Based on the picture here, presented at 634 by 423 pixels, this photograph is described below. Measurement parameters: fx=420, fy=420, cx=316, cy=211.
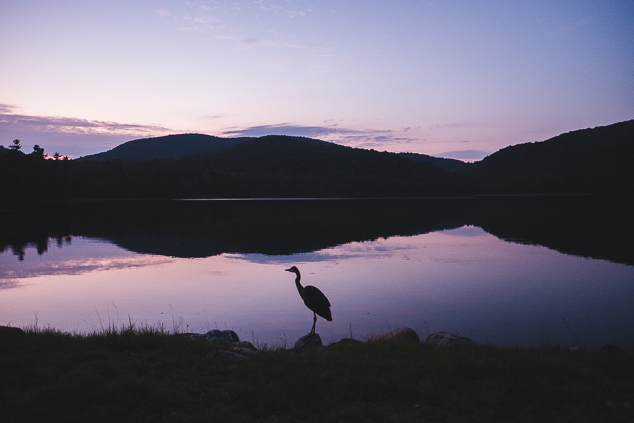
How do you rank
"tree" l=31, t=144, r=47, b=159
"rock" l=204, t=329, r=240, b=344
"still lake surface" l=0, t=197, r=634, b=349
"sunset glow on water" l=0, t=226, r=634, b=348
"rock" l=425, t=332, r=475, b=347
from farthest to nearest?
1. "tree" l=31, t=144, r=47, b=159
2. "still lake surface" l=0, t=197, r=634, b=349
3. "sunset glow on water" l=0, t=226, r=634, b=348
4. "rock" l=204, t=329, r=240, b=344
5. "rock" l=425, t=332, r=475, b=347

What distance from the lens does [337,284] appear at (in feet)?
55.9

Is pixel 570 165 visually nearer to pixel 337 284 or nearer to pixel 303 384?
pixel 337 284

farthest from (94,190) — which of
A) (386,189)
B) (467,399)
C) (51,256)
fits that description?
(467,399)

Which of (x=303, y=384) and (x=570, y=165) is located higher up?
(x=570, y=165)

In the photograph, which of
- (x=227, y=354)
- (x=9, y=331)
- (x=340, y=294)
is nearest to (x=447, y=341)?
(x=227, y=354)

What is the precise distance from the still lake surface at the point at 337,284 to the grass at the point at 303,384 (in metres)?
3.37

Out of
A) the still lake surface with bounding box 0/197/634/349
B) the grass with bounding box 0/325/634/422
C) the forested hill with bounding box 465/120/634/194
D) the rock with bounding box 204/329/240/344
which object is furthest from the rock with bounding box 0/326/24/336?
the forested hill with bounding box 465/120/634/194

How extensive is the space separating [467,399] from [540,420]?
925 millimetres

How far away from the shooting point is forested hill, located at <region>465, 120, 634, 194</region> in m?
123

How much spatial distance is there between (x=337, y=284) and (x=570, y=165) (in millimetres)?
151008

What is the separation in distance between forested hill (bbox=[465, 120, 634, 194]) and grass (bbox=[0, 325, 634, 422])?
13735 centimetres

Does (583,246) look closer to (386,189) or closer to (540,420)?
(540,420)

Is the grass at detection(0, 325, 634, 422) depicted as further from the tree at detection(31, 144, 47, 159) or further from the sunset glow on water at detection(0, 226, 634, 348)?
the tree at detection(31, 144, 47, 159)

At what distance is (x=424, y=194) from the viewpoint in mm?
141000
